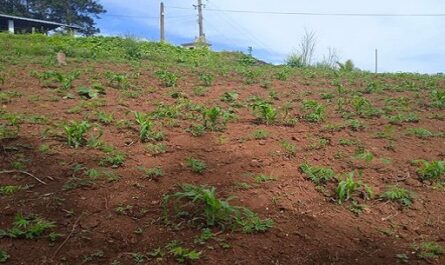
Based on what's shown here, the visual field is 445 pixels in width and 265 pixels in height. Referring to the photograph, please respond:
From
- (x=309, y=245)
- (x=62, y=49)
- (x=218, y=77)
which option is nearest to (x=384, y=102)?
(x=218, y=77)

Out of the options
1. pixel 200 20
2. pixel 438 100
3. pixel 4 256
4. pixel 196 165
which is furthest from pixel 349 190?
pixel 200 20

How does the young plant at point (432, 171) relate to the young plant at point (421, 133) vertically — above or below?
below

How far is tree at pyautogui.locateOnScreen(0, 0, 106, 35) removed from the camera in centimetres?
4050

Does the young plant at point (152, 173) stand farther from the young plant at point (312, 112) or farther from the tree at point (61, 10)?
the tree at point (61, 10)

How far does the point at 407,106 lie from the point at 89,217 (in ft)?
17.5

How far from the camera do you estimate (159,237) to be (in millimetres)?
2854

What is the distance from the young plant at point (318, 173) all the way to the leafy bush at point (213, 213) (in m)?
0.89

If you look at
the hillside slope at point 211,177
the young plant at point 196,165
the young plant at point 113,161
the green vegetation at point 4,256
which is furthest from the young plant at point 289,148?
the green vegetation at point 4,256

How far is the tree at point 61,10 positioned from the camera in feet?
133

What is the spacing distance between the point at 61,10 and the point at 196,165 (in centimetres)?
4483

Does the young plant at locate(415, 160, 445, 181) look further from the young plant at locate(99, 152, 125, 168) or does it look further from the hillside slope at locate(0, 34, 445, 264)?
the young plant at locate(99, 152, 125, 168)

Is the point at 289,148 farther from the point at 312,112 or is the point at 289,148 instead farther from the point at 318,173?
the point at 312,112

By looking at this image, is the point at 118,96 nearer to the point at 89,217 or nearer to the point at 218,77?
the point at 218,77

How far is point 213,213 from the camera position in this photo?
298 cm
